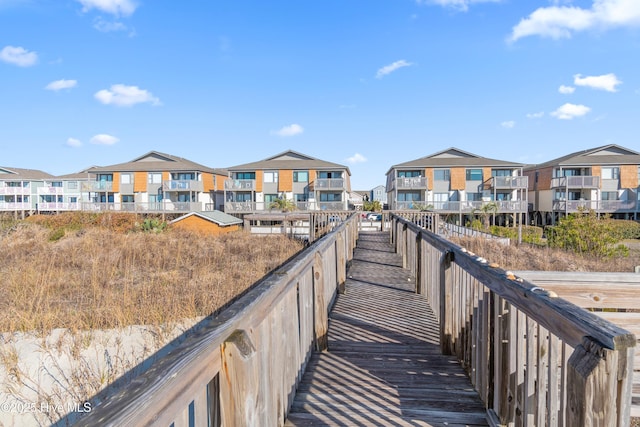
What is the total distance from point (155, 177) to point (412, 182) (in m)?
28.5

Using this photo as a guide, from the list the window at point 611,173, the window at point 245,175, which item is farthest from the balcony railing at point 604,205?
the window at point 245,175

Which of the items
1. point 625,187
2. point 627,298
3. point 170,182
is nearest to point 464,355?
point 627,298

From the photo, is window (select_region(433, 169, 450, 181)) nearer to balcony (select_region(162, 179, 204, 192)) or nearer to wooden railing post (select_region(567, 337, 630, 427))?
balcony (select_region(162, 179, 204, 192))

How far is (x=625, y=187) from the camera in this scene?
116 ft

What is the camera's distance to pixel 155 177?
40844 mm

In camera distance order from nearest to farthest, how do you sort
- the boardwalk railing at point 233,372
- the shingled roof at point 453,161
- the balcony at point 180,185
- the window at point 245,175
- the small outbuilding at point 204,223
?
the boardwalk railing at point 233,372 → the small outbuilding at point 204,223 → the shingled roof at point 453,161 → the balcony at point 180,185 → the window at point 245,175

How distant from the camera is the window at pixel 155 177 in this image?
1604 inches

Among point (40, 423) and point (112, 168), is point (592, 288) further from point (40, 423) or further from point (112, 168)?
point (112, 168)

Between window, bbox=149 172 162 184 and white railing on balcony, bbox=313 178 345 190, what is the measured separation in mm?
18074

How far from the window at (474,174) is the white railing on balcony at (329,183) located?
509 inches

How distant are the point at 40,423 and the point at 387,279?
6132mm

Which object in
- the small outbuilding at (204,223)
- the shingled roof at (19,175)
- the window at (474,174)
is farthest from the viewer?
the shingled roof at (19,175)

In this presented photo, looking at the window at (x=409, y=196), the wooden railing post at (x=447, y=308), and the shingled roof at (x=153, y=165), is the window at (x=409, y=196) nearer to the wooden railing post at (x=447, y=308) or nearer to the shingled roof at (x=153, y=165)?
the shingled roof at (x=153, y=165)

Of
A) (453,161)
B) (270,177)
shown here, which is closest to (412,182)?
(453,161)
